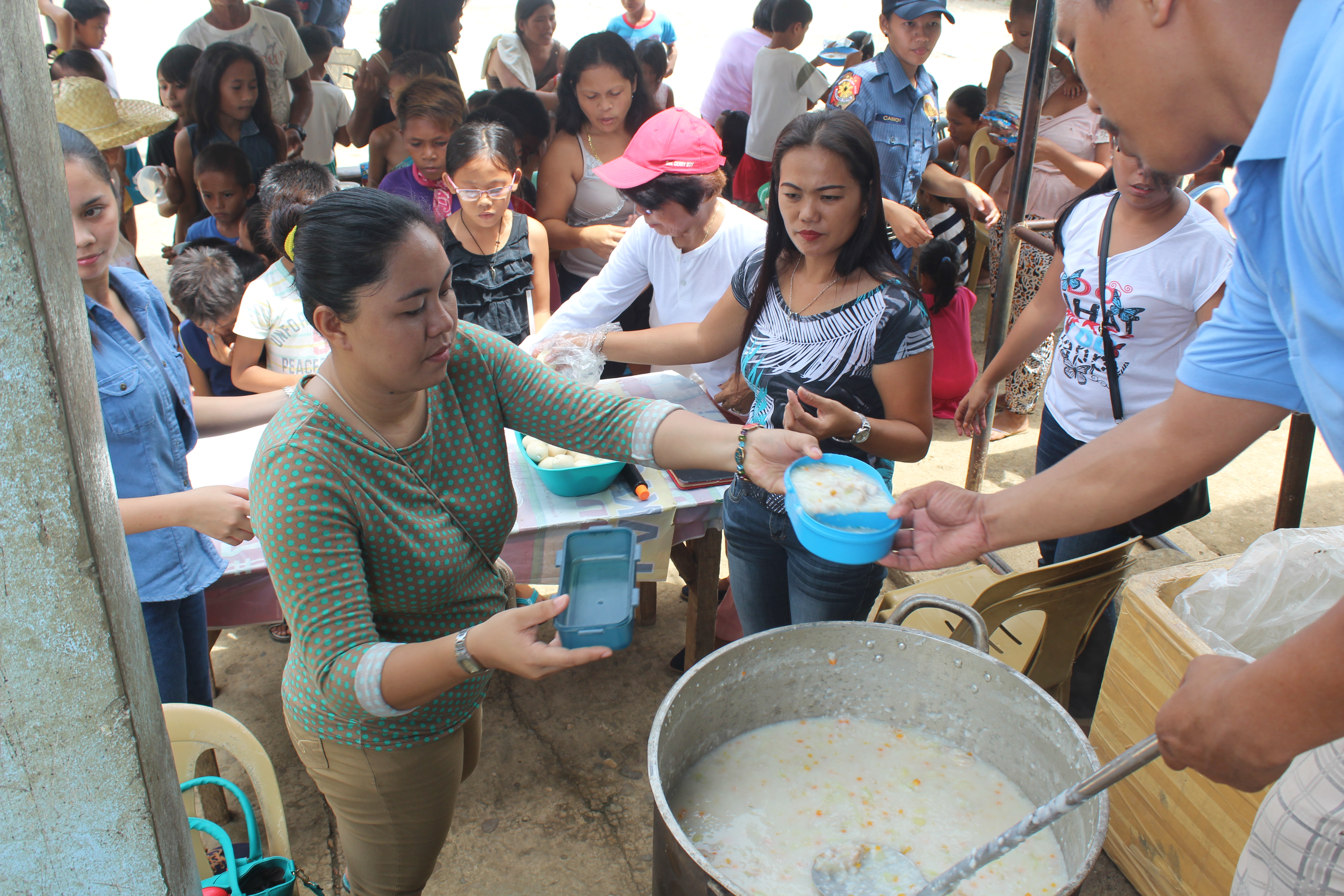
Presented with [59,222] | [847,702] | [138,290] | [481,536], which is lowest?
[847,702]

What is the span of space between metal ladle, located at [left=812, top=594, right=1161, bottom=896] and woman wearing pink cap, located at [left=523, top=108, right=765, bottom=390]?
1426 mm

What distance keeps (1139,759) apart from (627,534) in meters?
1.29

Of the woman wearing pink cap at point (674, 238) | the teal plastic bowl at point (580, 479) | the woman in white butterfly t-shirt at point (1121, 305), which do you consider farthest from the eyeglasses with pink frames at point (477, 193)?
the woman in white butterfly t-shirt at point (1121, 305)

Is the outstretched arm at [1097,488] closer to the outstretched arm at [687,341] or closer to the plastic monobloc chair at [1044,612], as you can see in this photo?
the plastic monobloc chair at [1044,612]

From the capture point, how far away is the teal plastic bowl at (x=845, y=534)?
1.59 meters

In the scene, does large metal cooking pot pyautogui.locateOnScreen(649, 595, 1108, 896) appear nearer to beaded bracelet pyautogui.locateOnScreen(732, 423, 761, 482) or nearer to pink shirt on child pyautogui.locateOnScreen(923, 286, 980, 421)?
beaded bracelet pyautogui.locateOnScreen(732, 423, 761, 482)

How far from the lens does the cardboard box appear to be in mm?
1856

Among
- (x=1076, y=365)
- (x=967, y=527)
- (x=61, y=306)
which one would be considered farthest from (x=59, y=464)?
(x=1076, y=365)

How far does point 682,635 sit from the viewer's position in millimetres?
3301

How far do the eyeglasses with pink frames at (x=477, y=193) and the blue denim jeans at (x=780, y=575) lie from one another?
1.71m

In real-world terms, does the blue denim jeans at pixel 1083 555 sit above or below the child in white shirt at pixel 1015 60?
below

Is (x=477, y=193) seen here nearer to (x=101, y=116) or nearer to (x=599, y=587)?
(x=599, y=587)

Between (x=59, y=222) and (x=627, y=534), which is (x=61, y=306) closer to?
(x=59, y=222)

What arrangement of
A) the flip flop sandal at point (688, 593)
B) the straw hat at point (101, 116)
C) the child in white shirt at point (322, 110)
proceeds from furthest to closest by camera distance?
the child in white shirt at point (322, 110)
the straw hat at point (101, 116)
the flip flop sandal at point (688, 593)
